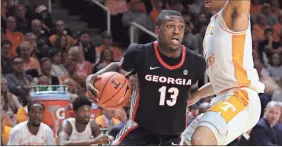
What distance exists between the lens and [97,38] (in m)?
14.3

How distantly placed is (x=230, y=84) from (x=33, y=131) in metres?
3.64

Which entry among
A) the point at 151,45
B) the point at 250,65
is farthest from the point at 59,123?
the point at 250,65

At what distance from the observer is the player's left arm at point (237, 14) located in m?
5.69

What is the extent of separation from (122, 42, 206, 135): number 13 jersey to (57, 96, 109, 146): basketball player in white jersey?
246 centimetres

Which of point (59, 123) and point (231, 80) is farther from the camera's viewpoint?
point (59, 123)

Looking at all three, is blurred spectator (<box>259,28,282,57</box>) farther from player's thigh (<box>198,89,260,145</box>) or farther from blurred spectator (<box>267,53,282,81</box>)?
player's thigh (<box>198,89,260,145</box>)

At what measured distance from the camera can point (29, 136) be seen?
8859mm

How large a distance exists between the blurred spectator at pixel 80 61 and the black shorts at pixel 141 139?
564 centimetres

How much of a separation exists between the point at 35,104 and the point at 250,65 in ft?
12.0

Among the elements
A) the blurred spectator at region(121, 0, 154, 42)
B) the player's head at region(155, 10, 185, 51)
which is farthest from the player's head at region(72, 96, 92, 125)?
the blurred spectator at region(121, 0, 154, 42)

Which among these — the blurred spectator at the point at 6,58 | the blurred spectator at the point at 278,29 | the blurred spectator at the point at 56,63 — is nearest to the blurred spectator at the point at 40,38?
the blurred spectator at the point at 56,63

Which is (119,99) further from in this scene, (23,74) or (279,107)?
(23,74)

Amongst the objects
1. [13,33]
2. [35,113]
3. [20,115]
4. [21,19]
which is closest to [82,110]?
[35,113]

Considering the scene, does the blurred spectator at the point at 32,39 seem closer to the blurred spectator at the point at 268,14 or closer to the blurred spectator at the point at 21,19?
the blurred spectator at the point at 21,19
